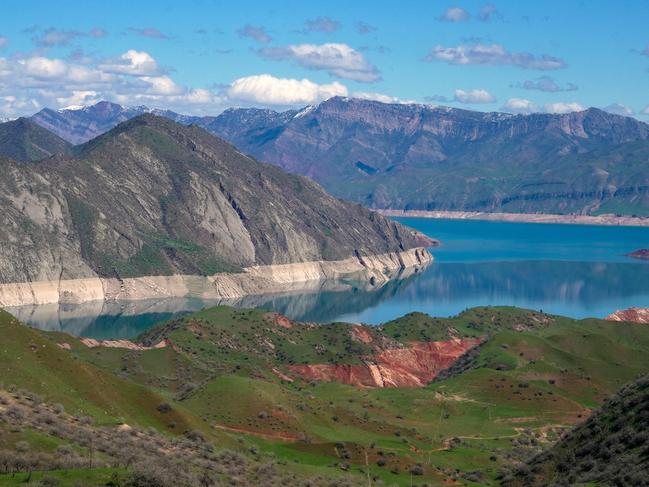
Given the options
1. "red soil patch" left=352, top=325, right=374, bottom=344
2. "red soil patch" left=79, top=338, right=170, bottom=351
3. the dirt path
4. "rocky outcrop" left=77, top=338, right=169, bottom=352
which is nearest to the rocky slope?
the dirt path

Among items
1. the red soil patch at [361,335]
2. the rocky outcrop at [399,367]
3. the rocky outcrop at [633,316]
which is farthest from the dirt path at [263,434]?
the rocky outcrop at [633,316]

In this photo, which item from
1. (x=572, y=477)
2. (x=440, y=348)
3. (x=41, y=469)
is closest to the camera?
(x=41, y=469)

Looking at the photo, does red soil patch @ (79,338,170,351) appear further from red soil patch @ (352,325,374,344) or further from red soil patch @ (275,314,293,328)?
red soil patch @ (352,325,374,344)

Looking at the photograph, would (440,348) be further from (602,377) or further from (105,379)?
(105,379)

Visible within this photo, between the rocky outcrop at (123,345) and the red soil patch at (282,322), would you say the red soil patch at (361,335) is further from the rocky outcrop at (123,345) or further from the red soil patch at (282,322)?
A: the rocky outcrop at (123,345)

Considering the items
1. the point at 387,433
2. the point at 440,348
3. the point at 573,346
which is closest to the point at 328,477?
the point at 387,433
